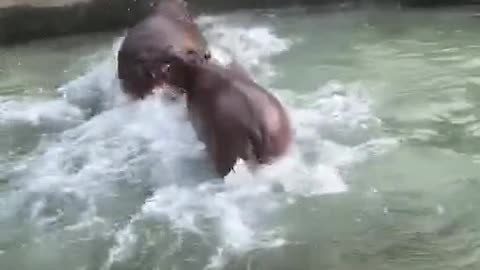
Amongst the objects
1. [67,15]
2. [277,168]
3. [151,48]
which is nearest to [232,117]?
[277,168]

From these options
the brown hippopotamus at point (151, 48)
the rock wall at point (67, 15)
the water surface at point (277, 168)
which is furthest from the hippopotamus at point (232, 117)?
the rock wall at point (67, 15)

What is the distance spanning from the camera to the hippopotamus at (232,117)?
12.3 feet

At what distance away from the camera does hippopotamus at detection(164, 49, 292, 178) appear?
12.3 feet

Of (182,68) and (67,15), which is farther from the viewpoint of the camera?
(67,15)

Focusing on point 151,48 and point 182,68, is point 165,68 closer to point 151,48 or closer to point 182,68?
point 182,68

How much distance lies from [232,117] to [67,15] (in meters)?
3.29

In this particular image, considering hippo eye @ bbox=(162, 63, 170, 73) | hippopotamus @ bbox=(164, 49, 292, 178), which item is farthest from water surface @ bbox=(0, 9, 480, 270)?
hippo eye @ bbox=(162, 63, 170, 73)

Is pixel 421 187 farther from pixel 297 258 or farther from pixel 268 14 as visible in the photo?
pixel 268 14

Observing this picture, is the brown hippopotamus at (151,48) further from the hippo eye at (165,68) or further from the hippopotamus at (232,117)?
the hippopotamus at (232,117)

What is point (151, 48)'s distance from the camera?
504 centimetres

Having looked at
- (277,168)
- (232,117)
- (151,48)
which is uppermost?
(232,117)

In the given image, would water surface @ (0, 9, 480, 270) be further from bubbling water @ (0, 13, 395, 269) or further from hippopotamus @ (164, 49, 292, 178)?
hippopotamus @ (164, 49, 292, 178)

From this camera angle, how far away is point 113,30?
676 cm

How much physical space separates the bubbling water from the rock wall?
1.42m
